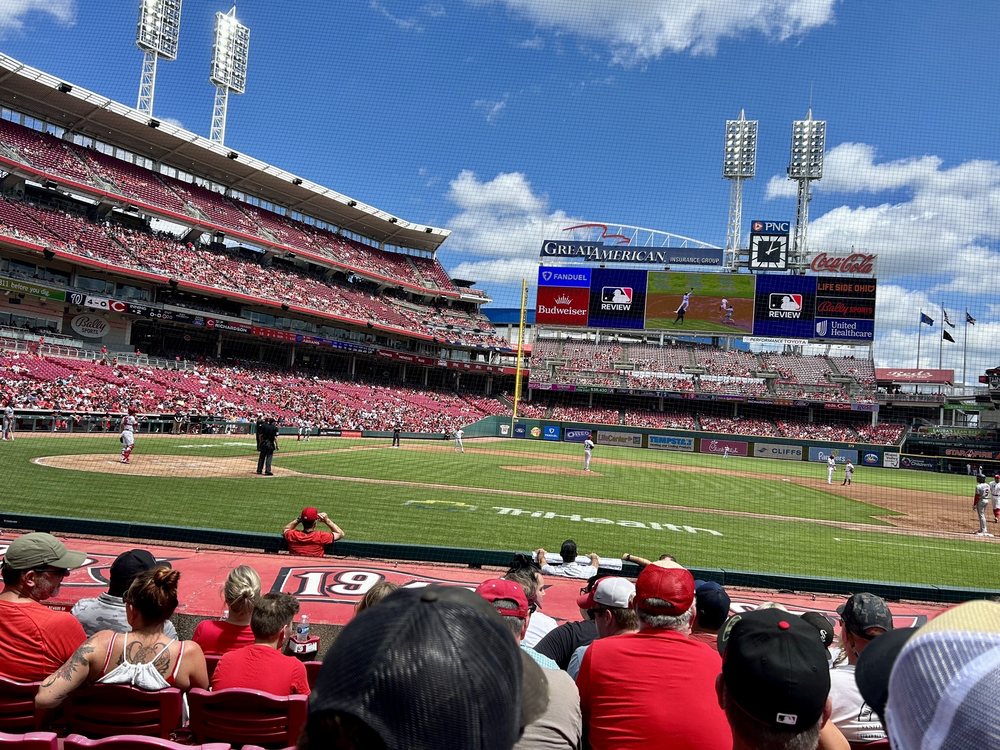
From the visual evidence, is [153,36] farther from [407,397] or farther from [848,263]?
[848,263]

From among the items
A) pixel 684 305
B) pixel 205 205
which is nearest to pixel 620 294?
pixel 684 305

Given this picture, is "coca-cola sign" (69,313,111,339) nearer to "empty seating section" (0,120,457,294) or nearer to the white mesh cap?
"empty seating section" (0,120,457,294)

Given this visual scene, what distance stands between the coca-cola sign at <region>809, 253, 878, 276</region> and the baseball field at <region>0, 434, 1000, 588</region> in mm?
26255

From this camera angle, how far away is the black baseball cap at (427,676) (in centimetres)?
106

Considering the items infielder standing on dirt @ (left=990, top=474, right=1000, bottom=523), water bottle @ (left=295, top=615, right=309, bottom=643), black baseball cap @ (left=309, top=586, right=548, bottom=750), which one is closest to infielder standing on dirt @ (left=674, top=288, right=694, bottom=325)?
infielder standing on dirt @ (left=990, top=474, right=1000, bottom=523)

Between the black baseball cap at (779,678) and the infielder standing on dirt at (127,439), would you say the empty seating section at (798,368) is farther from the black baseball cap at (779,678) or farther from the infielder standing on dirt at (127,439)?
the black baseball cap at (779,678)

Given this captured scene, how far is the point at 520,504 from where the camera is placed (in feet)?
58.6

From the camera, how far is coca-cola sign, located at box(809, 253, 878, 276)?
5262 cm

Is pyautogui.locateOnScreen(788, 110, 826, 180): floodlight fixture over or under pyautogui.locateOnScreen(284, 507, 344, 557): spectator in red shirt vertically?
over

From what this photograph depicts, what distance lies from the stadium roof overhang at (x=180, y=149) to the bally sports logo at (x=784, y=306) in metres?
35.1

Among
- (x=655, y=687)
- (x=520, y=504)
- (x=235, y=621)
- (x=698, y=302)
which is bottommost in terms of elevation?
(x=520, y=504)

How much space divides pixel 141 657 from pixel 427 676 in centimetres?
300

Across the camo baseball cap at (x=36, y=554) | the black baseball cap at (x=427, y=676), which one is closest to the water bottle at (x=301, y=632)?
the camo baseball cap at (x=36, y=554)

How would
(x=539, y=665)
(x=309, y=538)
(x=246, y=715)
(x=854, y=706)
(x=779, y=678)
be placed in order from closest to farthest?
(x=779, y=678) → (x=539, y=665) → (x=854, y=706) → (x=246, y=715) → (x=309, y=538)
